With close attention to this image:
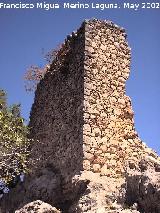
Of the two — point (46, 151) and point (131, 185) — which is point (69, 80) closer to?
point (46, 151)

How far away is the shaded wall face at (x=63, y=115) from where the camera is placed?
33.8ft

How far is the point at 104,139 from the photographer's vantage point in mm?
10188

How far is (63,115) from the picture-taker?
11.6 meters

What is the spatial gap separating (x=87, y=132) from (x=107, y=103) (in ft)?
4.25

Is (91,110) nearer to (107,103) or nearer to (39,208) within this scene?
(107,103)

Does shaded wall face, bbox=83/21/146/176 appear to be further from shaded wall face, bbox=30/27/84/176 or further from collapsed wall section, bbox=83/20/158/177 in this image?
shaded wall face, bbox=30/27/84/176

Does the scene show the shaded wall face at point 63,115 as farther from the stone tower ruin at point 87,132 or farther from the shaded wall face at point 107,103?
the shaded wall face at point 107,103

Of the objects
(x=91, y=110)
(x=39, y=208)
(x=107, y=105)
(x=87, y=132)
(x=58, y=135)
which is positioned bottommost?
(x=39, y=208)

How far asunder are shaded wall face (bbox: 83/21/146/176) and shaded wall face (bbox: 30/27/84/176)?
212 mm

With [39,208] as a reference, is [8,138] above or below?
above

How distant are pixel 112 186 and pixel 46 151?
136 inches

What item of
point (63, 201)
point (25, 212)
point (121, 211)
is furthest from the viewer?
point (63, 201)

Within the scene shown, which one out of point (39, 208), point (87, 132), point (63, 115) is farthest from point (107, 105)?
point (39, 208)

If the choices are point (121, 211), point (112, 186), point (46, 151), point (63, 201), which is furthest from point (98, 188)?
point (46, 151)
